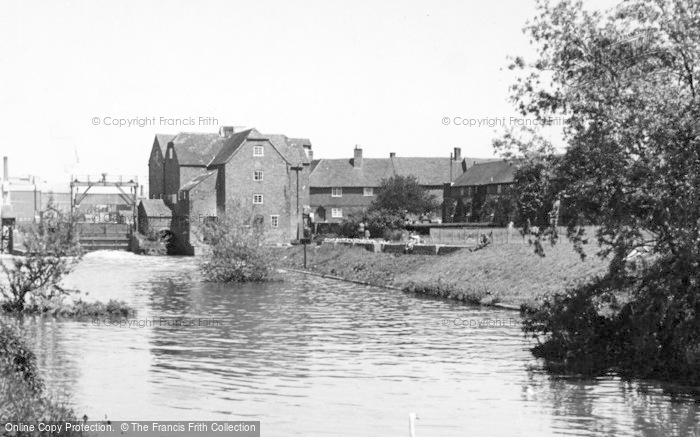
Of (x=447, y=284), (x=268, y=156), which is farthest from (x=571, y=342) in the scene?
(x=268, y=156)

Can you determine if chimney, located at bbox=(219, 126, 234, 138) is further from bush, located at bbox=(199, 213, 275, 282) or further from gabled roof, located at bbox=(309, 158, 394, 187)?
bush, located at bbox=(199, 213, 275, 282)

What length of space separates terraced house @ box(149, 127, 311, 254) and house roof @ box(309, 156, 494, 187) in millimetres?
17968

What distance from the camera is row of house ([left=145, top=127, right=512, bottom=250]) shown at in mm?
102056

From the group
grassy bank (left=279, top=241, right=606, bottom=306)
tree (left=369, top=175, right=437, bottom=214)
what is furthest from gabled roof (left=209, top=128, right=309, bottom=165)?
grassy bank (left=279, top=241, right=606, bottom=306)

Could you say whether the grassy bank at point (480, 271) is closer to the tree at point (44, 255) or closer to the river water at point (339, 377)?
the river water at point (339, 377)

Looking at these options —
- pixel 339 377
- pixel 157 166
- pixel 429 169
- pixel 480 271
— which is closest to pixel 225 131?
pixel 157 166

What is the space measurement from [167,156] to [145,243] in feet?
48.2

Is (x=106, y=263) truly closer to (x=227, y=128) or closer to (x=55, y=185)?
(x=227, y=128)

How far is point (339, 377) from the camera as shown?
24.1m

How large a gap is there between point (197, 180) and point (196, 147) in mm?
6346

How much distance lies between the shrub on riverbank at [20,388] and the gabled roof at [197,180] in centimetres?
8829

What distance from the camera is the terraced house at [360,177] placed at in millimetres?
128250

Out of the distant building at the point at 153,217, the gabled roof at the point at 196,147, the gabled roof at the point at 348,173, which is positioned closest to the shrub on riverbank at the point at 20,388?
the distant building at the point at 153,217

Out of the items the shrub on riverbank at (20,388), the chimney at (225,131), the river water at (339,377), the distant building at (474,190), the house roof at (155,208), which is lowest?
the river water at (339,377)
